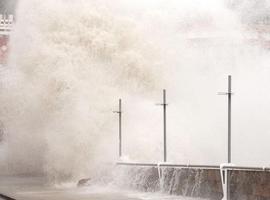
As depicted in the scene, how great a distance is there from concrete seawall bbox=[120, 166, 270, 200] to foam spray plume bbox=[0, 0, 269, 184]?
3020mm

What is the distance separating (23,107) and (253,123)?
300 inches

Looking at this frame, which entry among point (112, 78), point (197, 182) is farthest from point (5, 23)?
point (197, 182)

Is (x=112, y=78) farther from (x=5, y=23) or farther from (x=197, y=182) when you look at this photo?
(x=5, y=23)

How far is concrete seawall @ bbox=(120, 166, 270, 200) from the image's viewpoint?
11070 millimetres

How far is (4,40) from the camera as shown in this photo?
3183cm

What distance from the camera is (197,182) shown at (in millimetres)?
12758

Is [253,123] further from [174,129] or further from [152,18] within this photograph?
[152,18]

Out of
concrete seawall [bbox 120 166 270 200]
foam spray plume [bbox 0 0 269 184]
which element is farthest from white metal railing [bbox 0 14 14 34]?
concrete seawall [bbox 120 166 270 200]

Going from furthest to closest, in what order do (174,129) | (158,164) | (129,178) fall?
(174,129) < (129,178) < (158,164)

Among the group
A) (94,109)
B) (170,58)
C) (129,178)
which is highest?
(170,58)

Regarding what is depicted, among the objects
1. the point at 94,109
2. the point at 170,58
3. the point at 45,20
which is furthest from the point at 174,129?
the point at 45,20

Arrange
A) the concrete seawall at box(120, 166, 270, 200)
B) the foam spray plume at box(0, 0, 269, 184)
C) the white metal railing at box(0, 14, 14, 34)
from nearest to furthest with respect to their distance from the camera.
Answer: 1. the concrete seawall at box(120, 166, 270, 200)
2. the foam spray plume at box(0, 0, 269, 184)
3. the white metal railing at box(0, 14, 14, 34)

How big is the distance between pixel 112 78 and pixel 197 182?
9.68m

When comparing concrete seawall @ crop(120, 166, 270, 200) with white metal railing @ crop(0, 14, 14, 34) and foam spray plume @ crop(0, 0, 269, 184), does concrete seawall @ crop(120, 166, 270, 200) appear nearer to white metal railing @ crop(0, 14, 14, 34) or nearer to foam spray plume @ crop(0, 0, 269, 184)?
foam spray plume @ crop(0, 0, 269, 184)
